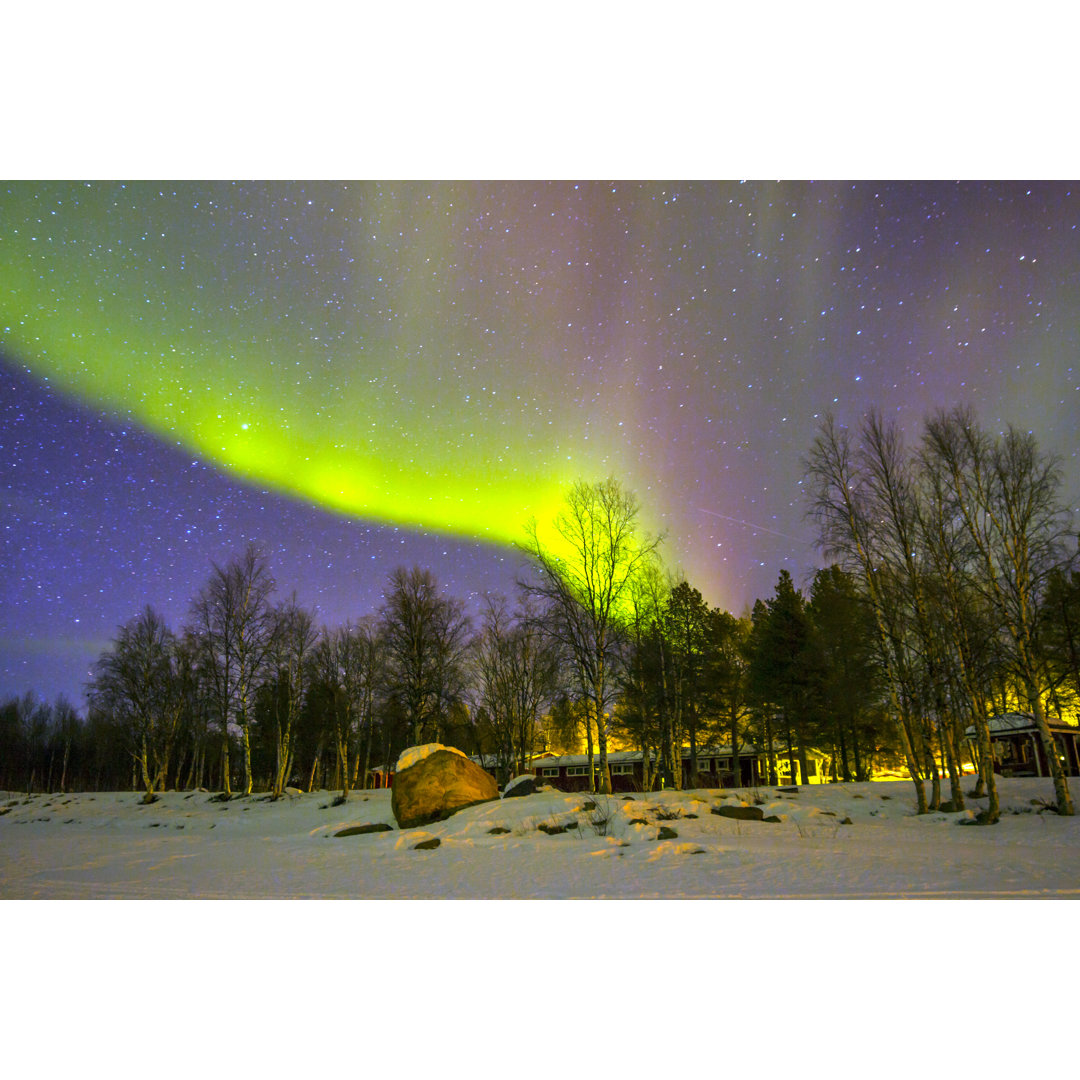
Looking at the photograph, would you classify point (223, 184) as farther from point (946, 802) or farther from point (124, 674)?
point (124, 674)

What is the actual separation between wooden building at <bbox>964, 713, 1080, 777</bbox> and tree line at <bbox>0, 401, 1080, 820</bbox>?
2.34 m

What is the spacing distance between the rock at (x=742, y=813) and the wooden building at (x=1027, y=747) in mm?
10638

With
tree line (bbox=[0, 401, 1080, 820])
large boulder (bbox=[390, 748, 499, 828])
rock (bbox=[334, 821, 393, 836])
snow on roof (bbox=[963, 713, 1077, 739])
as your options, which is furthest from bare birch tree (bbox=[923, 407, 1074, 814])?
rock (bbox=[334, 821, 393, 836])

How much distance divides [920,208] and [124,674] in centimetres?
2641

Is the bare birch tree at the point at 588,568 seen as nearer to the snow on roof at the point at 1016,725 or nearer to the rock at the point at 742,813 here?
the rock at the point at 742,813

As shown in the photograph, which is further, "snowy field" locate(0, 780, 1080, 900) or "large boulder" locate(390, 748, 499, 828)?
"large boulder" locate(390, 748, 499, 828)

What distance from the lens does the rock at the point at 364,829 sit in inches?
447

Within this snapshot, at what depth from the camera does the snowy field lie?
630 centimetres

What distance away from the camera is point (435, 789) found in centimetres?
1173

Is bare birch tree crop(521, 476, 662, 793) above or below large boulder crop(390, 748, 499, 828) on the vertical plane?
Result: above

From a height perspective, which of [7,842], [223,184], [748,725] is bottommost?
[7,842]

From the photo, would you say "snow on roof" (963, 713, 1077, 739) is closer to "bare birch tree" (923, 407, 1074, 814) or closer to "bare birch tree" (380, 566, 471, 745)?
"bare birch tree" (923, 407, 1074, 814)
